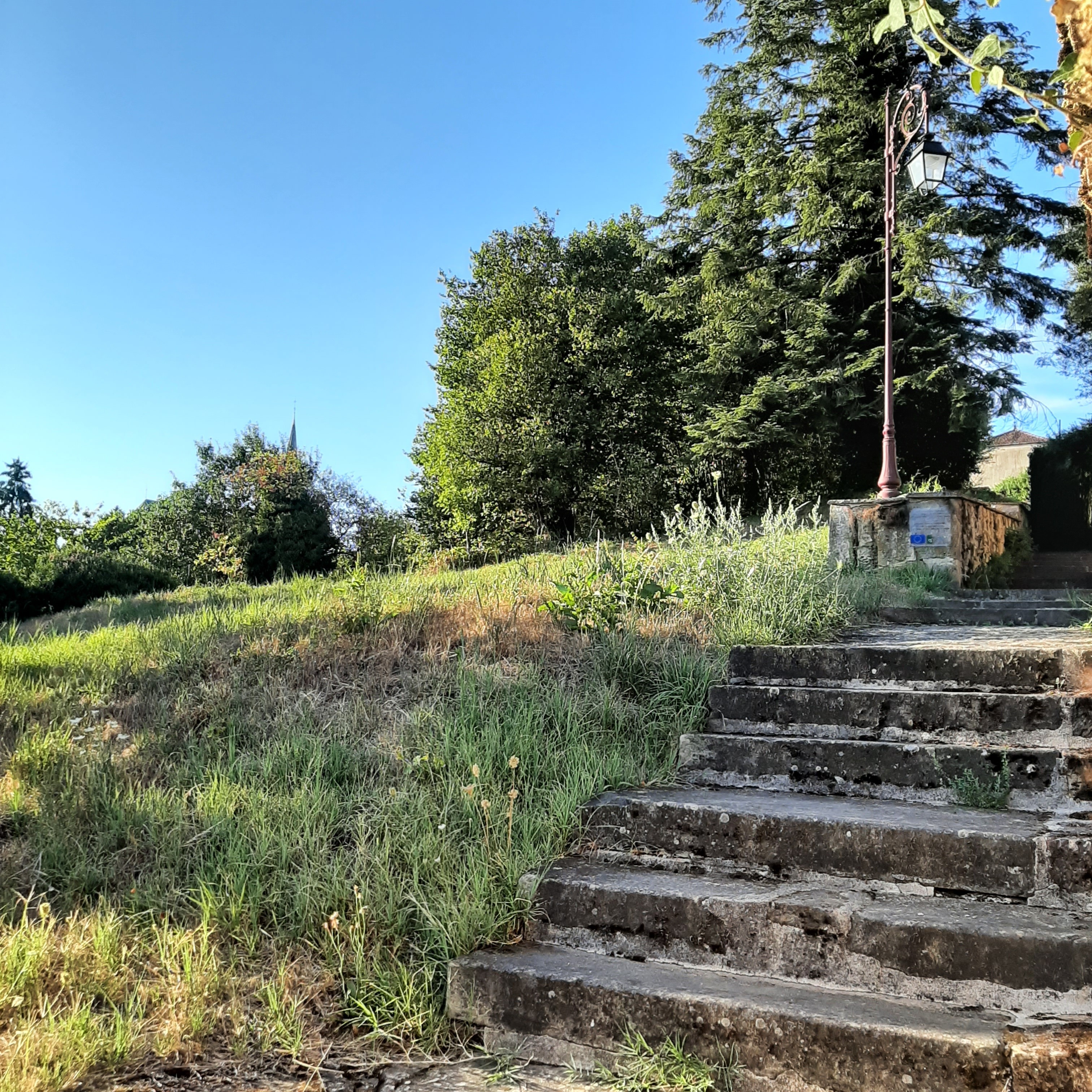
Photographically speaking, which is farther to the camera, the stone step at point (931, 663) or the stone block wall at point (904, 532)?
the stone block wall at point (904, 532)

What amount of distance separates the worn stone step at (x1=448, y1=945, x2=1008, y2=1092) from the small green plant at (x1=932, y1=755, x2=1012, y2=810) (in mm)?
917

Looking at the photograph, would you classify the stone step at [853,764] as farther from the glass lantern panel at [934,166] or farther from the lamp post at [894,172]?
the glass lantern panel at [934,166]

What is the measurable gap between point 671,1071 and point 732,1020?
203 millimetres

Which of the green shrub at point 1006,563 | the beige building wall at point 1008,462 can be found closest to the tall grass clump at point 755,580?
the green shrub at point 1006,563

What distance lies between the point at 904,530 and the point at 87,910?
6632 mm

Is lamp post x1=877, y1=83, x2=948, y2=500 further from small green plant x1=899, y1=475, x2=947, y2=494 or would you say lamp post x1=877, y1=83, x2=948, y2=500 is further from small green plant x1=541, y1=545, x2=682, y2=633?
small green plant x1=541, y1=545, x2=682, y2=633

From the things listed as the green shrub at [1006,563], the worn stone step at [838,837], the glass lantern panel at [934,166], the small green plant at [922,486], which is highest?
the glass lantern panel at [934,166]

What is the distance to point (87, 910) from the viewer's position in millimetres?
2883

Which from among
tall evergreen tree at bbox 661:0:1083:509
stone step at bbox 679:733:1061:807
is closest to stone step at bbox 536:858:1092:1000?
stone step at bbox 679:733:1061:807

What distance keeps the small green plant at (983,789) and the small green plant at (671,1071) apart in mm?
1356

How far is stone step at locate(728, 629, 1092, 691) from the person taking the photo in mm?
3504

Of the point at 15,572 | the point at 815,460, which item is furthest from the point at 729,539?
the point at 15,572

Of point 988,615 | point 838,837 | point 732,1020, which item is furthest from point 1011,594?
point 732,1020

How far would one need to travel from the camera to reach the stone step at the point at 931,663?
3.50 metres
